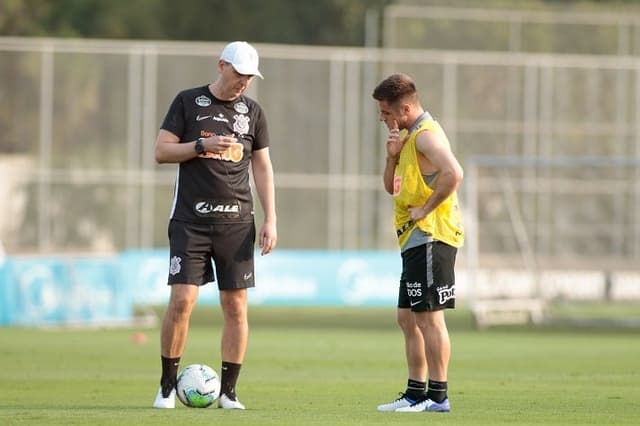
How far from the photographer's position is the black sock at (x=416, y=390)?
10734 mm

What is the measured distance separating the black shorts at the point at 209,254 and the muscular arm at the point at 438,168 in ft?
4.11

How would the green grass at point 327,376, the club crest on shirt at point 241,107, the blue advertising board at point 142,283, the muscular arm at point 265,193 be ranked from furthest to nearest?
the blue advertising board at point 142,283 → the muscular arm at point 265,193 → the club crest on shirt at point 241,107 → the green grass at point 327,376

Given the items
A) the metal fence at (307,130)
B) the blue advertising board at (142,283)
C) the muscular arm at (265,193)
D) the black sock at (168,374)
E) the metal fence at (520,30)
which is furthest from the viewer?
the metal fence at (520,30)

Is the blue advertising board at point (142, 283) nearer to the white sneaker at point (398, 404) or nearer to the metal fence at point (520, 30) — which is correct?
the metal fence at point (520, 30)

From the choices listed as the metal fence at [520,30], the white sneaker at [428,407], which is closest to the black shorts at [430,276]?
the white sneaker at [428,407]

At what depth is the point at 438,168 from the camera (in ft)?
34.5

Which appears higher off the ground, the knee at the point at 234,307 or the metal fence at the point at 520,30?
the metal fence at the point at 520,30

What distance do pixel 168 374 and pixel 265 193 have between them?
4.70ft

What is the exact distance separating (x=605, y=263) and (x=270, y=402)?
17.8 metres

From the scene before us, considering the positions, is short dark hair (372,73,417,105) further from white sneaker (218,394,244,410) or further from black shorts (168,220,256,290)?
white sneaker (218,394,244,410)

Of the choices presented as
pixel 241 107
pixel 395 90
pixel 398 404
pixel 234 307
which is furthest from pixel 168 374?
pixel 395 90

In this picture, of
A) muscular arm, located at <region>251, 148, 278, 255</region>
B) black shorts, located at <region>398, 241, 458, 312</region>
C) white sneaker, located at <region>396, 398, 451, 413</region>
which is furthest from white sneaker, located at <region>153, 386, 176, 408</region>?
black shorts, located at <region>398, 241, 458, 312</region>

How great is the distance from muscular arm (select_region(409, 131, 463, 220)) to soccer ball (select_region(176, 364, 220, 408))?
5.78ft

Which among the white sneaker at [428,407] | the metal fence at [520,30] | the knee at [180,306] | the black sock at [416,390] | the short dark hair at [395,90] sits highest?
the metal fence at [520,30]
